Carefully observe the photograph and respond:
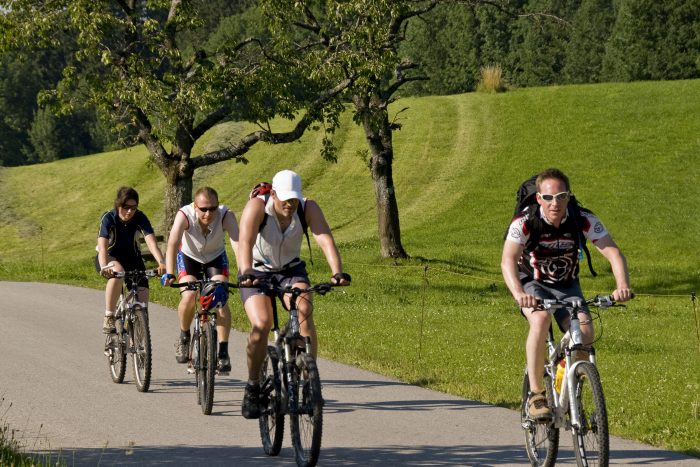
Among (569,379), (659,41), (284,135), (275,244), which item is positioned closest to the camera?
(569,379)

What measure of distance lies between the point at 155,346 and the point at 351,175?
3645 centimetres

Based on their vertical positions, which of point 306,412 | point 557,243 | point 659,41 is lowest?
point 306,412

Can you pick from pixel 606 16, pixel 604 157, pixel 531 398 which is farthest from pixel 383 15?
pixel 606 16

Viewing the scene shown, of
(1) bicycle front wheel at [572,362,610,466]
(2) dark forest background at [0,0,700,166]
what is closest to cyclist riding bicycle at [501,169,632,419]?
(1) bicycle front wheel at [572,362,610,466]

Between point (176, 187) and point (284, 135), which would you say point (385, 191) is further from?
point (176, 187)

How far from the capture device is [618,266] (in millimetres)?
7598

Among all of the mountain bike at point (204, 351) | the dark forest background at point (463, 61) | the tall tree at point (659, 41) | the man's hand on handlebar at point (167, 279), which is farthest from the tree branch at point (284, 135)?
the dark forest background at point (463, 61)

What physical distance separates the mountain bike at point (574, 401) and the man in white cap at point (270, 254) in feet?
5.76

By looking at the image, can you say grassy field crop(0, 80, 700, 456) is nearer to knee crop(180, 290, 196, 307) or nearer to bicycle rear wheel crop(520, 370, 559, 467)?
bicycle rear wheel crop(520, 370, 559, 467)

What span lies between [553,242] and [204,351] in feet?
13.3

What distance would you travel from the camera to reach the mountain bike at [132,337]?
11.9m

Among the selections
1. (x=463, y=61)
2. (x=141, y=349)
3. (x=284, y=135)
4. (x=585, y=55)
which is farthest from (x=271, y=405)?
(x=463, y=61)

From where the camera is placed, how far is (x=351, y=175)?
51344 mm

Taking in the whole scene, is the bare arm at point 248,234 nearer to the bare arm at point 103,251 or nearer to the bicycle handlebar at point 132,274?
the bicycle handlebar at point 132,274
